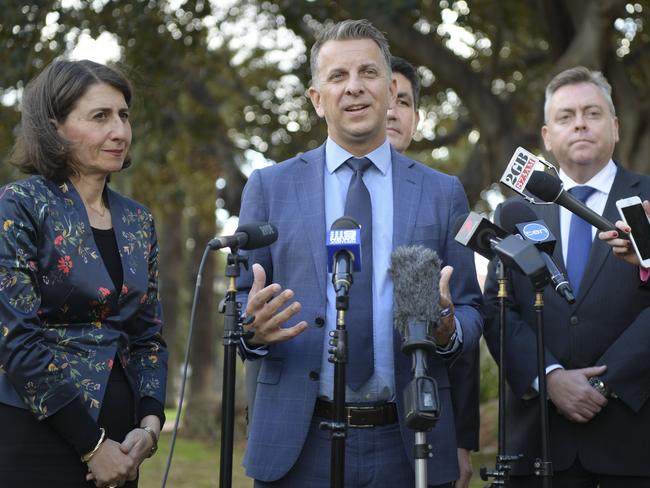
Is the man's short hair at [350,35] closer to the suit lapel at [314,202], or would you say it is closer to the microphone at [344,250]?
the suit lapel at [314,202]

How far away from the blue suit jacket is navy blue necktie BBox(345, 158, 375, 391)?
113 millimetres

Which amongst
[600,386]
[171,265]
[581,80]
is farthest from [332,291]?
[171,265]

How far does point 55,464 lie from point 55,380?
35cm

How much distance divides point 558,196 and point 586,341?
959 millimetres

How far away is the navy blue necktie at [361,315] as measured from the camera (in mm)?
3916

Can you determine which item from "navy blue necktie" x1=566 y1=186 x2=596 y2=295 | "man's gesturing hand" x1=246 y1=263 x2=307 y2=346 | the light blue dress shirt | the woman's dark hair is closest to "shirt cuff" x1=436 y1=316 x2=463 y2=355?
the light blue dress shirt

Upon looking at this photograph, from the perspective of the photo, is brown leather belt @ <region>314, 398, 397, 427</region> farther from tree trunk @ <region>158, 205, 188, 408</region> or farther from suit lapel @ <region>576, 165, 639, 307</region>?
tree trunk @ <region>158, 205, 188, 408</region>

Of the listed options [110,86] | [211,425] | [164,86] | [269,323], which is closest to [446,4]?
[164,86]

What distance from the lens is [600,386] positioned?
14.8ft

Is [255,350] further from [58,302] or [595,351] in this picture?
[595,351]

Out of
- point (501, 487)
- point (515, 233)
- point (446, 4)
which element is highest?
point (446, 4)

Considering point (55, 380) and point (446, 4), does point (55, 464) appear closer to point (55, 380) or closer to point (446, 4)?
point (55, 380)

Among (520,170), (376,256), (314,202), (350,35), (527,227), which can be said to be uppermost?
(350,35)

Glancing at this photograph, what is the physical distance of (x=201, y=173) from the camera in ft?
66.5
